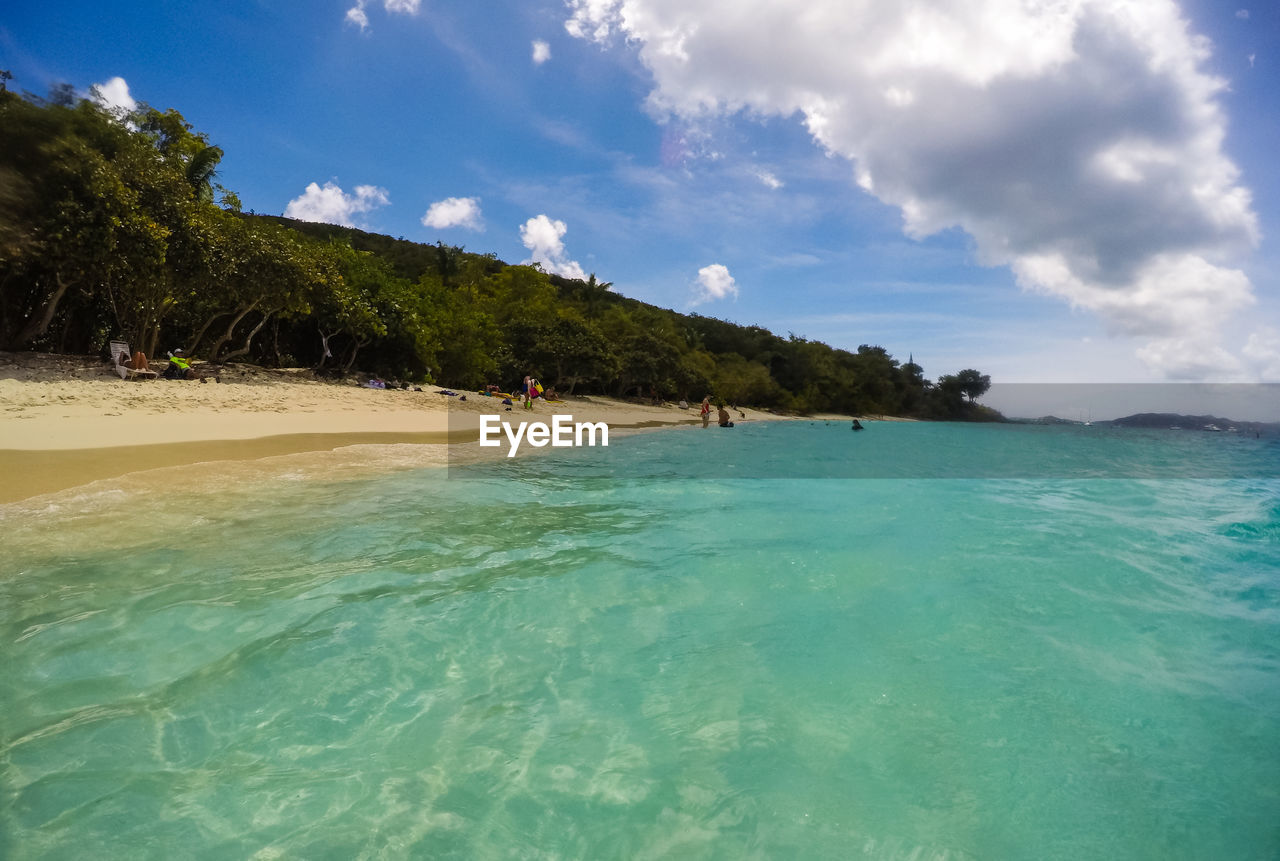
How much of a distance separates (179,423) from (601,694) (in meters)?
15.1

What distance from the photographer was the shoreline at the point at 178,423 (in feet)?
33.9

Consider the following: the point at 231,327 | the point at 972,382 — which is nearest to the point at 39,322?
the point at 231,327

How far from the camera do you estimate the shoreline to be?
33.9 feet

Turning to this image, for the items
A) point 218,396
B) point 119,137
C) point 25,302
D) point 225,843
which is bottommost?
point 225,843

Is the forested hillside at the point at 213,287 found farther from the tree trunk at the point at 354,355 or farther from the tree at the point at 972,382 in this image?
the tree at the point at 972,382

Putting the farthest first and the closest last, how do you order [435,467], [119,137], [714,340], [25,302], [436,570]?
[714,340] → [25,302] → [119,137] → [435,467] → [436,570]

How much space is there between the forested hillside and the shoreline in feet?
9.44

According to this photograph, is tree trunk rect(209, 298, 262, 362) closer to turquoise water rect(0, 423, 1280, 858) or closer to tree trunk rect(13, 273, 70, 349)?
tree trunk rect(13, 273, 70, 349)

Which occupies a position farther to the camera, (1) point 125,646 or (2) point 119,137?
(2) point 119,137

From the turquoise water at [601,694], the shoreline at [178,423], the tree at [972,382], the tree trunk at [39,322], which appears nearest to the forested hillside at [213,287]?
the tree trunk at [39,322]

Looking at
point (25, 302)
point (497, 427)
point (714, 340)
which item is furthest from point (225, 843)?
point (714, 340)

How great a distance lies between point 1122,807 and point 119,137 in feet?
84.5

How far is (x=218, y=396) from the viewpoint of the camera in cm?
1827

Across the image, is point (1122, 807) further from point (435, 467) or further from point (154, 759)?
point (435, 467)
